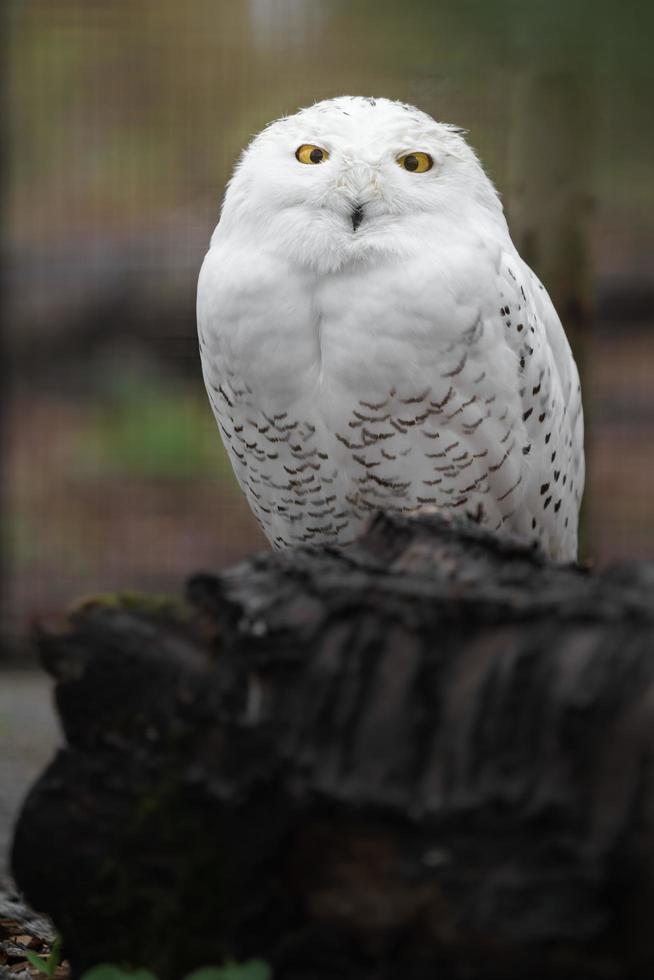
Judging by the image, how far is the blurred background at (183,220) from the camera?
10.4ft

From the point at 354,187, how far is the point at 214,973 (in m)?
1.32

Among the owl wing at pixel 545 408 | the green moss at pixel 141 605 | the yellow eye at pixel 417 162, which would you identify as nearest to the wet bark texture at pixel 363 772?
the green moss at pixel 141 605

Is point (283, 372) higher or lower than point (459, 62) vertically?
lower

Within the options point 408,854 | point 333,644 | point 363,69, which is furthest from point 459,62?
point 408,854

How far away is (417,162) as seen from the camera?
2.24 m

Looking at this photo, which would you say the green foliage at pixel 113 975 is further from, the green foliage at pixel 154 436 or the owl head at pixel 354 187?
the green foliage at pixel 154 436

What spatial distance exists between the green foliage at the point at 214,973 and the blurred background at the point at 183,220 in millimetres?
1362

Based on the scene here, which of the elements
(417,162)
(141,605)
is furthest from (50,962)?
(417,162)

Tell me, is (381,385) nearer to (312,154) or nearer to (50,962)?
(312,154)

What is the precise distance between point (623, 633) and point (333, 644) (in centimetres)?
35

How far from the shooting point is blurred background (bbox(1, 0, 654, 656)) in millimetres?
3166

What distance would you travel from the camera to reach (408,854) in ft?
4.67

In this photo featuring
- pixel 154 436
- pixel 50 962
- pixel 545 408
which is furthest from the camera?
pixel 154 436

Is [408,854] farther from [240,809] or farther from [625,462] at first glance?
[625,462]
